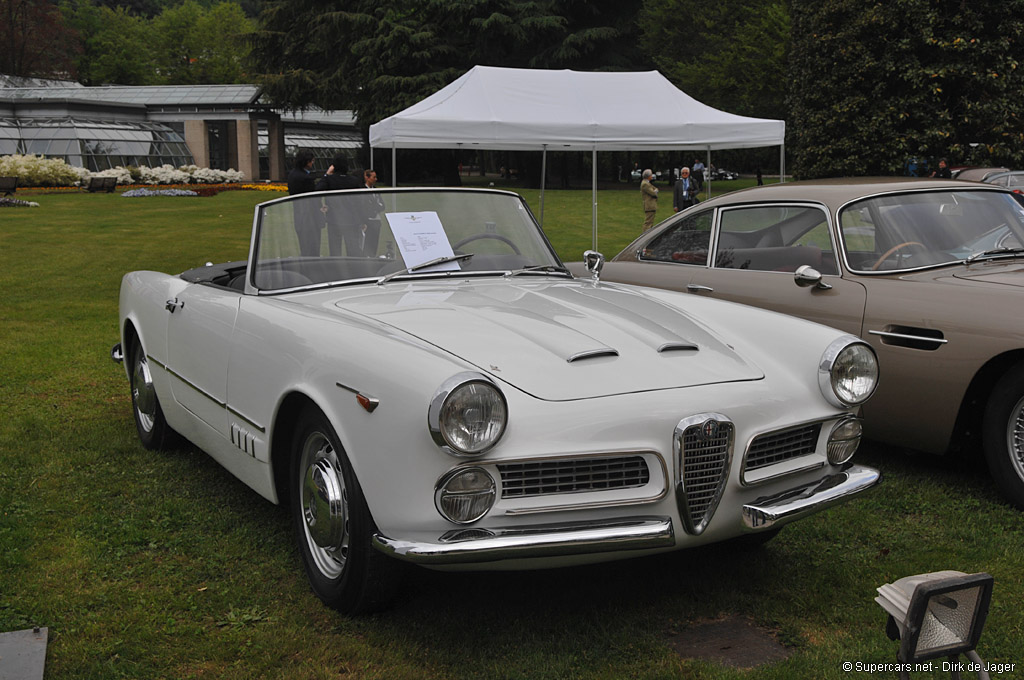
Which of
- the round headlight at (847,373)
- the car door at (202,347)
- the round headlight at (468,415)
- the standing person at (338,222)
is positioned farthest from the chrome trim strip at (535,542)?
the standing person at (338,222)

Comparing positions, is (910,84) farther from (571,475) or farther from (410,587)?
(571,475)

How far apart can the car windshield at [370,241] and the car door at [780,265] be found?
64.1 inches

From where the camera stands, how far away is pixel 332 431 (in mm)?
3156

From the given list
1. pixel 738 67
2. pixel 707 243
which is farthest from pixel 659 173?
pixel 707 243

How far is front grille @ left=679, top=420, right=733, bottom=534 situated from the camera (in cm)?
296

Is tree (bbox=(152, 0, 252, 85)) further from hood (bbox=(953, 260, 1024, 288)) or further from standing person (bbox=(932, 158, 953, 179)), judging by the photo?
hood (bbox=(953, 260, 1024, 288))

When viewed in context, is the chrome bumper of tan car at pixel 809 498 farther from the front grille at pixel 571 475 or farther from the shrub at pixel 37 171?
the shrub at pixel 37 171

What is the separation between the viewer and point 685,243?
629cm

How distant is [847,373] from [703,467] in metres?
0.80

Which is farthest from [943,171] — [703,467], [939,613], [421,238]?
[939,613]

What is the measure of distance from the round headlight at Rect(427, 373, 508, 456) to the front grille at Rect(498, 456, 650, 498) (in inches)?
4.3

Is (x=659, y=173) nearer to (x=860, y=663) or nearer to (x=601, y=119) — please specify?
(x=601, y=119)

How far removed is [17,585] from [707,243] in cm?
430

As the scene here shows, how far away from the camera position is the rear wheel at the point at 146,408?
16.9 feet
